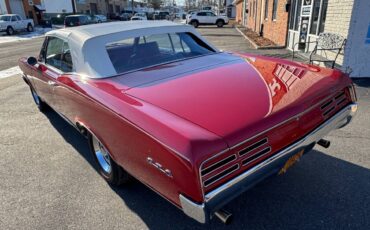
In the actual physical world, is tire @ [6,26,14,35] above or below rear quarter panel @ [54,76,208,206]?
below

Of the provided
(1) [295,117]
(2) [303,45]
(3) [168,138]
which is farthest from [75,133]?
(2) [303,45]

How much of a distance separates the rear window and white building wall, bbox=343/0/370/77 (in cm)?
426

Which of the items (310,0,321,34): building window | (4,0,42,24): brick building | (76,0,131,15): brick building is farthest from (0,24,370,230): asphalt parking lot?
(76,0,131,15): brick building

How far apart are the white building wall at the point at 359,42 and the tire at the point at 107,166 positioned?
584 cm

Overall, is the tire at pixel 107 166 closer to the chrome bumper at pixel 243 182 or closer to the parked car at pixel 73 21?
the chrome bumper at pixel 243 182

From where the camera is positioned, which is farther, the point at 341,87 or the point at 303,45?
the point at 303,45

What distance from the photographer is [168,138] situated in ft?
6.14

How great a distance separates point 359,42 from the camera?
21.3ft

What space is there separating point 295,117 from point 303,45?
316 inches

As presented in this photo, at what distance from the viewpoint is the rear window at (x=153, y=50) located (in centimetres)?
321

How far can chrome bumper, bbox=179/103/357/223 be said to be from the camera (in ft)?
5.98

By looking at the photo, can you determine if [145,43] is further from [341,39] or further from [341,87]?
[341,39]

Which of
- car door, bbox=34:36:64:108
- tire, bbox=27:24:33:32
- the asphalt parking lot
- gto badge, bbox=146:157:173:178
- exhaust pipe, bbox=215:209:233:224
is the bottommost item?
tire, bbox=27:24:33:32

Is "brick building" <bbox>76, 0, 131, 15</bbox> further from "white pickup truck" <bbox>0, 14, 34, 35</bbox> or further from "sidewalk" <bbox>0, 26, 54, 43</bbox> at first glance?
"sidewalk" <bbox>0, 26, 54, 43</bbox>
